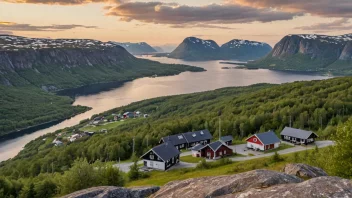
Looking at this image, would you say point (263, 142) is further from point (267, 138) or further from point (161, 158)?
point (161, 158)

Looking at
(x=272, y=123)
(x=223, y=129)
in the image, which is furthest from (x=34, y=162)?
(x=272, y=123)

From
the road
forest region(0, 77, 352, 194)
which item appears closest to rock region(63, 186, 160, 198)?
forest region(0, 77, 352, 194)

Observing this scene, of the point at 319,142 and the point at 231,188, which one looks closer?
the point at 231,188

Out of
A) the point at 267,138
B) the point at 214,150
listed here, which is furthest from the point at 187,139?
the point at 267,138

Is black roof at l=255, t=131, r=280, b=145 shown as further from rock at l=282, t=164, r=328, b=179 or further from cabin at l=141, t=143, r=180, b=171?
rock at l=282, t=164, r=328, b=179

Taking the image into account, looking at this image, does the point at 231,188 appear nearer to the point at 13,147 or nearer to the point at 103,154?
the point at 103,154

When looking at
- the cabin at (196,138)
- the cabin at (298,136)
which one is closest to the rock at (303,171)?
the cabin at (298,136)
